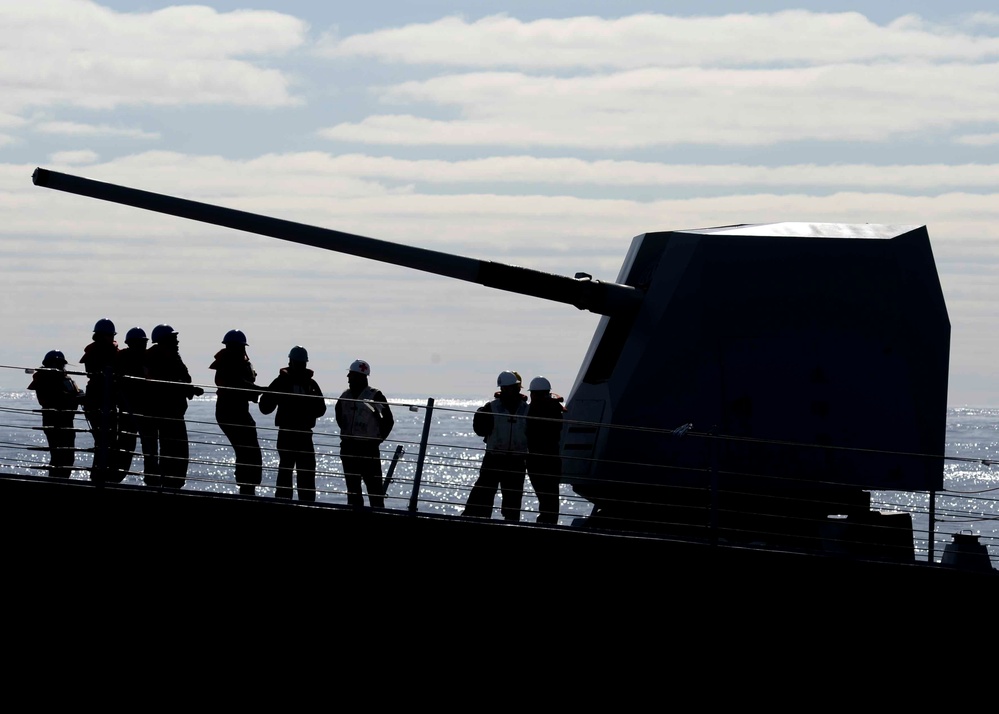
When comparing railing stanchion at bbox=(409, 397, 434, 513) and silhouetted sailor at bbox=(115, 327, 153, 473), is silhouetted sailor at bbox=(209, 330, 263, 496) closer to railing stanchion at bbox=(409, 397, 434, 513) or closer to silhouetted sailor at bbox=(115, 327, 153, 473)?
silhouetted sailor at bbox=(115, 327, 153, 473)

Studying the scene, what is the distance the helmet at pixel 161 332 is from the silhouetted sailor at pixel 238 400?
44 cm

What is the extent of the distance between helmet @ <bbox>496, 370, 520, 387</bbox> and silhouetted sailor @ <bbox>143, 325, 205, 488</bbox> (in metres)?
2.43

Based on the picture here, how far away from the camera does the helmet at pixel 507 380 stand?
10.5 meters

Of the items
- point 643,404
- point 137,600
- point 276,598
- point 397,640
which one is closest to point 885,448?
point 643,404

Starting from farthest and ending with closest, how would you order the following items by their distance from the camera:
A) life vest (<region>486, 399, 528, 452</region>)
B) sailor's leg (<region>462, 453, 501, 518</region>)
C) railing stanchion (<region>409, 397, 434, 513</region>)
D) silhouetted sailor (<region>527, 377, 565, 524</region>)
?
silhouetted sailor (<region>527, 377, 565, 524</region>) → life vest (<region>486, 399, 528, 452</region>) → sailor's leg (<region>462, 453, 501, 518</region>) → railing stanchion (<region>409, 397, 434, 513</region>)

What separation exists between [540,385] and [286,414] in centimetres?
204

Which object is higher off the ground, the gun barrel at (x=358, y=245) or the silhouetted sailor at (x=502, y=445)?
the gun barrel at (x=358, y=245)

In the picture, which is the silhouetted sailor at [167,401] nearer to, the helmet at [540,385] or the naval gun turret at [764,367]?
the naval gun turret at [764,367]

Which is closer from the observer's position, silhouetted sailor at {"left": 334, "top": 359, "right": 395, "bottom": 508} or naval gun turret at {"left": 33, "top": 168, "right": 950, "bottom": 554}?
naval gun turret at {"left": 33, "top": 168, "right": 950, "bottom": 554}

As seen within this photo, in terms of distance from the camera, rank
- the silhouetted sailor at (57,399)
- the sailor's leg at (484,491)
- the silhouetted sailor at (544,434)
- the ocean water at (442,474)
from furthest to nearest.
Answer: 1. the ocean water at (442,474)
2. the silhouetted sailor at (57,399)
3. the silhouetted sailor at (544,434)
4. the sailor's leg at (484,491)

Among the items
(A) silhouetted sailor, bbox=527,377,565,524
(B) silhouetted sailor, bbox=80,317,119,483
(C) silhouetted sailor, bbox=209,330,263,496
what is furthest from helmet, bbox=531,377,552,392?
(B) silhouetted sailor, bbox=80,317,119,483

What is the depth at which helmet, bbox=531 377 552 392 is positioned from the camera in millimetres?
10406

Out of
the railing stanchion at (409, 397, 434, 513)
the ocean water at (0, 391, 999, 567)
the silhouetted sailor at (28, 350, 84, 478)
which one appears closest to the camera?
the railing stanchion at (409, 397, 434, 513)

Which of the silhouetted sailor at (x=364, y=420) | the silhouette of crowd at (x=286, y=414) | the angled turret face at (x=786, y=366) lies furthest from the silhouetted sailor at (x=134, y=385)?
the angled turret face at (x=786, y=366)
